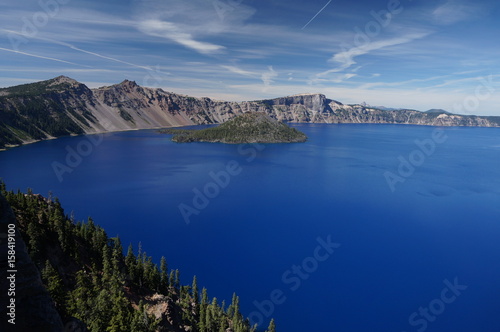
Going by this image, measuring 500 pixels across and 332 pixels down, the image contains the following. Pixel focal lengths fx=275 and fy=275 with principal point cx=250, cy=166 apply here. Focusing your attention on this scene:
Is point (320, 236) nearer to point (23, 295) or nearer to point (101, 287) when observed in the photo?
point (101, 287)

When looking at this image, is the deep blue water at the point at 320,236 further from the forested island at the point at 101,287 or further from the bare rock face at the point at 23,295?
the bare rock face at the point at 23,295

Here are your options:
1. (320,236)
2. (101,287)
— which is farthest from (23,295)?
(320,236)

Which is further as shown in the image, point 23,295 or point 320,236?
point 320,236

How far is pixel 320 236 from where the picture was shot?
87375 mm

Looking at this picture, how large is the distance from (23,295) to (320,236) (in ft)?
274

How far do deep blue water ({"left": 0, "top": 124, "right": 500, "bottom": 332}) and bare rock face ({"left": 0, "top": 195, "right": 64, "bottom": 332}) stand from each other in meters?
50.5

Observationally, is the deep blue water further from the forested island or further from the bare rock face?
the bare rock face

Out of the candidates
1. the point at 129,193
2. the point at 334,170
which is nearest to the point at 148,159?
the point at 129,193

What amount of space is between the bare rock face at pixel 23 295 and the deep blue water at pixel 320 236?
50.5m

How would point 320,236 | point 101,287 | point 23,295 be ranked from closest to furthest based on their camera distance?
point 23,295 < point 101,287 < point 320,236

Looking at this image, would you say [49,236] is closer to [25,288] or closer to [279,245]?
[25,288]

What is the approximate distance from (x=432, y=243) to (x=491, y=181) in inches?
4198

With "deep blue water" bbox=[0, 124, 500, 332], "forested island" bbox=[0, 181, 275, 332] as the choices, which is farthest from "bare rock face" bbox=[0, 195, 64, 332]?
"deep blue water" bbox=[0, 124, 500, 332]

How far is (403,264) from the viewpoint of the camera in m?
72.1
